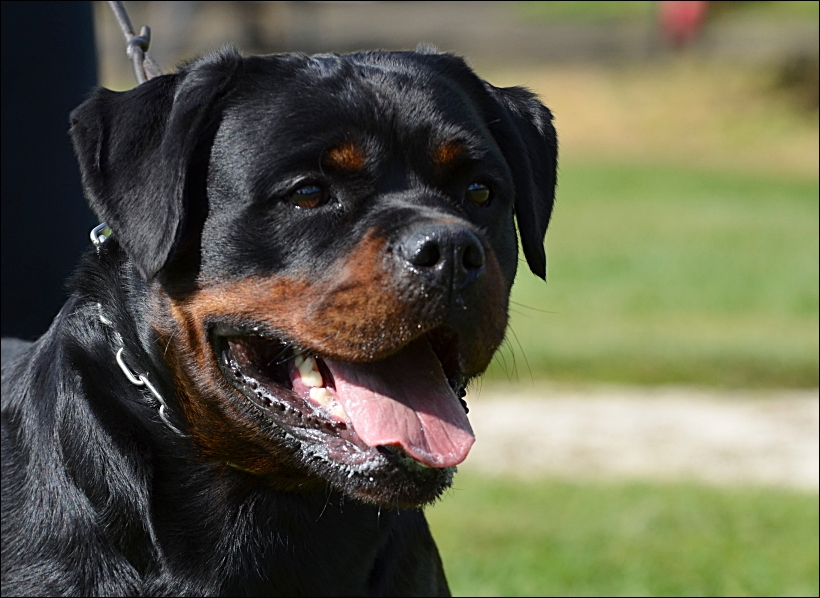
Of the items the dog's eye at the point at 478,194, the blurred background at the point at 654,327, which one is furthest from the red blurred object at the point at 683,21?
the dog's eye at the point at 478,194

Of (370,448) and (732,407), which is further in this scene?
(732,407)

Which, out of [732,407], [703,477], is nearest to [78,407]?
[703,477]

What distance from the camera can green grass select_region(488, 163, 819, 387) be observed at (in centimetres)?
916

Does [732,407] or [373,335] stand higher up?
[373,335]

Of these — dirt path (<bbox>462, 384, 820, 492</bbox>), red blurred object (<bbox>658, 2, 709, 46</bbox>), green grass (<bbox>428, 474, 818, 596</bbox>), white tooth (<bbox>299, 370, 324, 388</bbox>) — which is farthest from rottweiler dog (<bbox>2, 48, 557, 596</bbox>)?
red blurred object (<bbox>658, 2, 709, 46</bbox>)

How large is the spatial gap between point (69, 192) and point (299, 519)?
207 centimetres

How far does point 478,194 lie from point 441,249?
490 millimetres

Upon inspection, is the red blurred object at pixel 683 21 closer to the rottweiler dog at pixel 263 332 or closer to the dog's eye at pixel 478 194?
the dog's eye at pixel 478 194

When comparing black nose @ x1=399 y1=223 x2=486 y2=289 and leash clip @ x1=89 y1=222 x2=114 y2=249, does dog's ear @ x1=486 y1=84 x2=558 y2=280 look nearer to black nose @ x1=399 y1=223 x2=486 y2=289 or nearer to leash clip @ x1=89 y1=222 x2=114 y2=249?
black nose @ x1=399 y1=223 x2=486 y2=289

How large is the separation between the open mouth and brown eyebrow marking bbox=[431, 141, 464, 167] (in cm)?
44

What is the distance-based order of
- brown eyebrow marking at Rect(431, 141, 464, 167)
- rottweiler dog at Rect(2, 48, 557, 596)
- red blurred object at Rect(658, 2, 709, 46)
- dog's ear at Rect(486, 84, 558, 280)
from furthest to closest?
red blurred object at Rect(658, 2, 709, 46)
dog's ear at Rect(486, 84, 558, 280)
brown eyebrow marking at Rect(431, 141, 464, 167)
rottweiler dog at Rect(2, 48, 557, 596)

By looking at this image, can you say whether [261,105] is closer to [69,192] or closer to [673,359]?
[69,192]

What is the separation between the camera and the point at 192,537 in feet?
9.79

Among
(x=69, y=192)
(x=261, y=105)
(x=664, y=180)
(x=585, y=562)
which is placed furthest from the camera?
(x=664, y=180)
